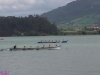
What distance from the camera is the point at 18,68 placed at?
171 feet

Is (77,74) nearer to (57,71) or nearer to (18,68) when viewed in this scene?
(57,71)

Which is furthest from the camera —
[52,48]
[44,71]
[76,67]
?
[52,48]

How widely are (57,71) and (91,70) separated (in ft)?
15.4

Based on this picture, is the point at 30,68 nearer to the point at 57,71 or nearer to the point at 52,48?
the point at 57,71

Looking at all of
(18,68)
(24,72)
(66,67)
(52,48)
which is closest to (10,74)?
(24,72)

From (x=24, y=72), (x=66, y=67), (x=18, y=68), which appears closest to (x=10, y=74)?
(x=24, y=72)

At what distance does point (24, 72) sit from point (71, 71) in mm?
6324

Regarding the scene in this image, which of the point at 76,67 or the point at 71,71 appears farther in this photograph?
the point at 76,67

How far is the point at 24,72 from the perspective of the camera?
156ft

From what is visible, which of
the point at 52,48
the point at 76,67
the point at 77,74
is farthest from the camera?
the point at 52,48

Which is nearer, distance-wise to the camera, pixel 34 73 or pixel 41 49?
pixel 34 73

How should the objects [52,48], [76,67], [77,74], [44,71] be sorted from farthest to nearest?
[52,48] < [76,67] < [44,71] < [77,74]

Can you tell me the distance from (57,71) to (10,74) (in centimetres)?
645

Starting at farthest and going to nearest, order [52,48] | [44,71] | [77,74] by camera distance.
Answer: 1. [52,48]
2. [44,71]
3. [77,74]
